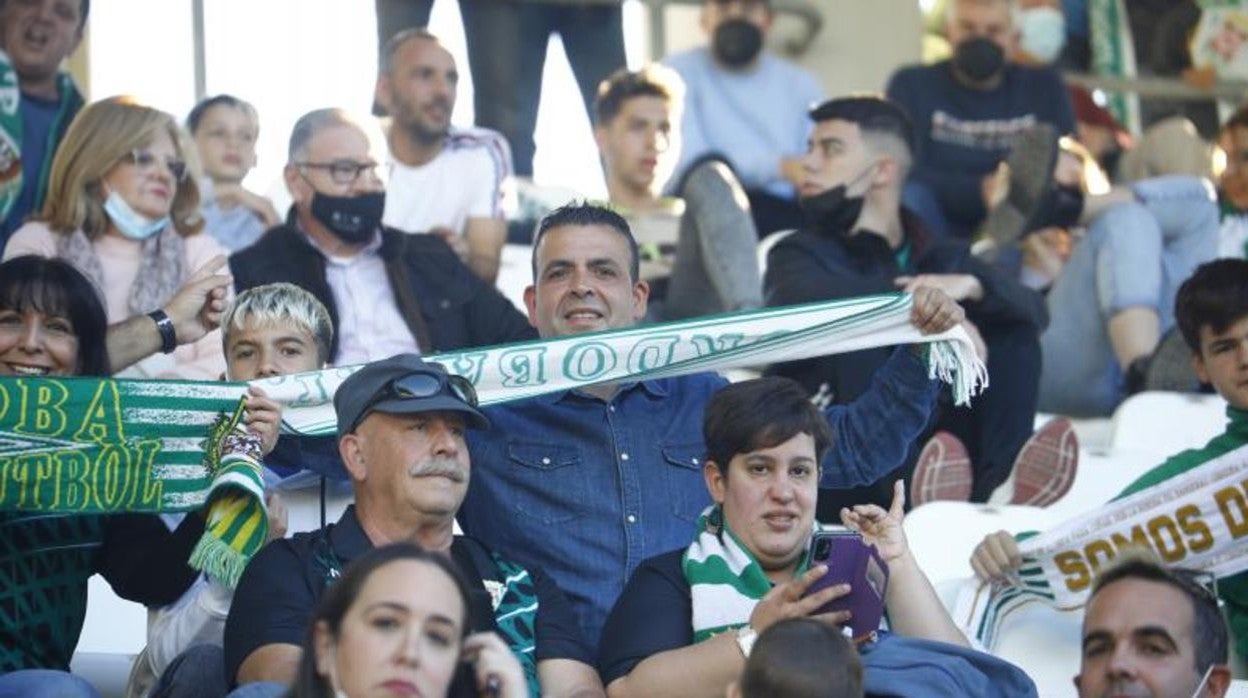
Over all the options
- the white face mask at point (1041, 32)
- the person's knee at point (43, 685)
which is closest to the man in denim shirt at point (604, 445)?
the person's knee at point (43, 685)

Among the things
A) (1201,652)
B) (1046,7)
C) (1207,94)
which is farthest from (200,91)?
(1201,652)

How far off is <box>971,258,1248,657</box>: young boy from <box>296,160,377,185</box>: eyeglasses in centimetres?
223

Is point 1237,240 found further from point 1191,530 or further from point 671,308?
point 1191,530

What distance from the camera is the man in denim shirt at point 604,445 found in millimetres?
7070

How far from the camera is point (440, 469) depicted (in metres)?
6.49

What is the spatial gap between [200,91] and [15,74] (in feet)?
7.50

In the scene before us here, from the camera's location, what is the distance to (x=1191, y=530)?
7559 millimetres

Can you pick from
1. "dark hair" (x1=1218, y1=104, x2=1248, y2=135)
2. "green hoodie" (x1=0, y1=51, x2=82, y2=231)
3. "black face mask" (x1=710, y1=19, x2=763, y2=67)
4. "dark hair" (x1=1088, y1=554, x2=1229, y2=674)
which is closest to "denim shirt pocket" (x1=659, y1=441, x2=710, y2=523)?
"dark hair" (x1=1088, y1=554, x2=1229, y2=674)

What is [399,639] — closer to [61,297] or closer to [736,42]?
[61,297]

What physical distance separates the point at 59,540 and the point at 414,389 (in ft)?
3.05

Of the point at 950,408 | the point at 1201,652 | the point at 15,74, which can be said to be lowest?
the point at 1201,652

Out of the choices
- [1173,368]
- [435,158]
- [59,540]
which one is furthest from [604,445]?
[1173,368]

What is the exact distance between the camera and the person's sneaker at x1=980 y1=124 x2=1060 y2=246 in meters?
10.6

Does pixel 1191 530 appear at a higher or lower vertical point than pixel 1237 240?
lower
